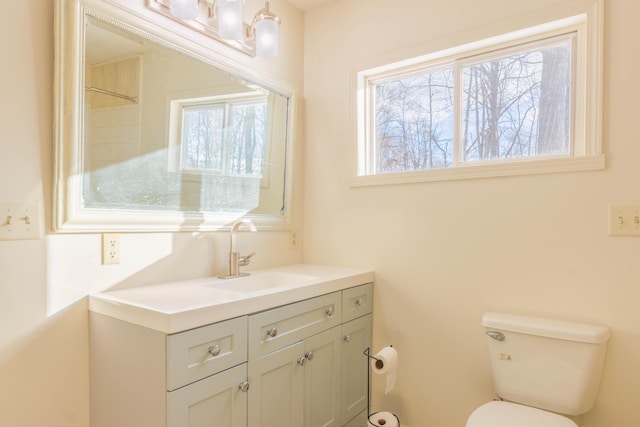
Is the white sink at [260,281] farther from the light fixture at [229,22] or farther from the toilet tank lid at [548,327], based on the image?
the light fixture at [229,22]

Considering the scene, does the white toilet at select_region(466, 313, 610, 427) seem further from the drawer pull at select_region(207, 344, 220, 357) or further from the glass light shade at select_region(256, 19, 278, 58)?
the glass light shade at select_region(256, 19, 278, 58)

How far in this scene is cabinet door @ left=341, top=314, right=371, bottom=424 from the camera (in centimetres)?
186

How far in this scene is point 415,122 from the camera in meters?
2.09

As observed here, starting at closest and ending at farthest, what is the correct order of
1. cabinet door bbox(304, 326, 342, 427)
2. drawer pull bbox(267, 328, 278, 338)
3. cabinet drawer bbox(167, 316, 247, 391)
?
cabinet drawer bbox(167, 316, 247, 391)
drawer pull bbox(267, 328, 278, 338)
cabinet door bbox(304, 326, 342, 427)

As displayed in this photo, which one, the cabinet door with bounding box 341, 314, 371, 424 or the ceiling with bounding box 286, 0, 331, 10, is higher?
the ceiling with bounding box 286, 0, 331, 10

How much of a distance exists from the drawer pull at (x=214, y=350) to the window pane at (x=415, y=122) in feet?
4.57

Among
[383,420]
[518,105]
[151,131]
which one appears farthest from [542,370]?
[151,131]

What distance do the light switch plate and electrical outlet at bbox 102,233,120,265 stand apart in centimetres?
21

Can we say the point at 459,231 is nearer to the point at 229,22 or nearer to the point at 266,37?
the point at 266,37

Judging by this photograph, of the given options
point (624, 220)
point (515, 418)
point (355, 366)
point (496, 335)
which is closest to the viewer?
point (515, 418)

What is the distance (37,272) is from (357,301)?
139 cm

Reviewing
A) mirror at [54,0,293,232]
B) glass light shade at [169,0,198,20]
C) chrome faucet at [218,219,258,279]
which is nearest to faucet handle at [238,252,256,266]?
chrome faucet at [218,219,258,279]

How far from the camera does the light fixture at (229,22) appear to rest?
154cm

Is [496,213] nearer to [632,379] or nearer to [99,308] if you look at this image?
[632,379]
